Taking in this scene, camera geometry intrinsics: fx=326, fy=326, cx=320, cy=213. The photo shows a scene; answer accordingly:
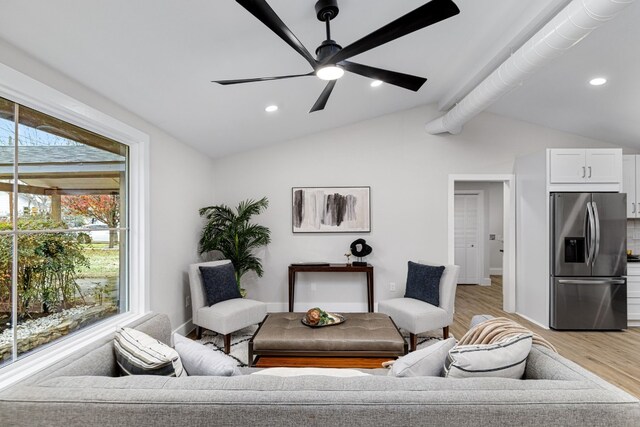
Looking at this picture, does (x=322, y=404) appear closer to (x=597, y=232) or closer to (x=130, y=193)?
(x=130, y=193)

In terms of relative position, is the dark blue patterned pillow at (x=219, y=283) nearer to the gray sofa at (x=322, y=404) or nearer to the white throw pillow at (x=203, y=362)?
the white throw pillow at (x=203, y=362)

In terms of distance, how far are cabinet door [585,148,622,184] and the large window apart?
513cm

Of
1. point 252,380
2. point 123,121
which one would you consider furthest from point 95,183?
point 252,380

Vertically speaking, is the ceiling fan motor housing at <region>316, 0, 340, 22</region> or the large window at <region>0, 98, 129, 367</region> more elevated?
the ceiling fan motor housing at <region>316, 0, 340, 22</region>

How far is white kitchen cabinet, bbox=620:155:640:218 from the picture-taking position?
4277mm

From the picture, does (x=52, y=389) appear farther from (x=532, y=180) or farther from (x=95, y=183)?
(x=532, y=180)

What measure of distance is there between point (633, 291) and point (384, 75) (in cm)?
445

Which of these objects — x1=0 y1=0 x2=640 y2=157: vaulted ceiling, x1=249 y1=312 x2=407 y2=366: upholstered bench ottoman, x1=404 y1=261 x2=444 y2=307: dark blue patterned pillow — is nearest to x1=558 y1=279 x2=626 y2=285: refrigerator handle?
x1=404 y1=261 x2=444 y2=307: dark blue patterned pillow

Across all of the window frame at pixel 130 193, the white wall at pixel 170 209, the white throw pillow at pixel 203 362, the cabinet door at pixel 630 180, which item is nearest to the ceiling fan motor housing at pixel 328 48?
the white wall at pixel 170 209

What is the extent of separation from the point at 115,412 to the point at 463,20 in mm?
3201

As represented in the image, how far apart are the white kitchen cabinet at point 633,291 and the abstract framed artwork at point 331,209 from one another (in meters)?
3.29

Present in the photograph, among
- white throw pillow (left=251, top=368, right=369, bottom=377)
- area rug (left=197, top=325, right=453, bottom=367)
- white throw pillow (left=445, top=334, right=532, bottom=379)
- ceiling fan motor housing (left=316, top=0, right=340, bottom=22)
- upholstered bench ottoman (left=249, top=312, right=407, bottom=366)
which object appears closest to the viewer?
white throw pillow (left=445, top=334, right=532, bottom=379)

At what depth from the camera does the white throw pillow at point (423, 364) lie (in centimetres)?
142

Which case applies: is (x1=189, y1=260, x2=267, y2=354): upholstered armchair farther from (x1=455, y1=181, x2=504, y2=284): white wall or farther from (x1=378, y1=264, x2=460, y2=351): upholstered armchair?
(x1=455, y1=181, x2=504, y2=284): white wall
